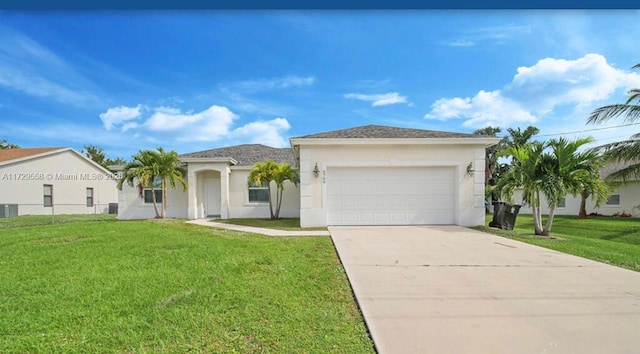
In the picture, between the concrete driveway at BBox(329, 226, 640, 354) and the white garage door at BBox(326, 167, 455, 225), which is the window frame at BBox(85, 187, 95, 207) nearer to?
the white garage door at BBox(326, 167, 455, 225)

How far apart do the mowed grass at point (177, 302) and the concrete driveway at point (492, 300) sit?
0.43 meters

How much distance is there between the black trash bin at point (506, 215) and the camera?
9.99m

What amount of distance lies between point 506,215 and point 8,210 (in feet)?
85.1

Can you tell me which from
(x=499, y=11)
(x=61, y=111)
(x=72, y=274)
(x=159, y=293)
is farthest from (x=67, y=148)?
(x=499, y=11)

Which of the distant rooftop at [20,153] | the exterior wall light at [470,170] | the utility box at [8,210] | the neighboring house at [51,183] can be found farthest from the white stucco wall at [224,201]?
the distant rooftop at [20,153]

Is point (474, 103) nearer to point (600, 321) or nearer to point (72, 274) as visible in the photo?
point (600, 321)

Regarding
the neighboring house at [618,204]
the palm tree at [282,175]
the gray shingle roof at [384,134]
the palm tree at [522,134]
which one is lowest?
the neighboring house at [618,204]

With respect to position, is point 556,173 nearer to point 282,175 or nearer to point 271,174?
point 282,175

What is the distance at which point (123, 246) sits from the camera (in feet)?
21.8

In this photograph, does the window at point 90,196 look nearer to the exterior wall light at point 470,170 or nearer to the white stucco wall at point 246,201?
the white stucco wall at point 246,201

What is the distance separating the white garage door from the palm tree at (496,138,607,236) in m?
2.38

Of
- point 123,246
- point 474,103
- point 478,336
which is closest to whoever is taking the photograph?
point 478,336

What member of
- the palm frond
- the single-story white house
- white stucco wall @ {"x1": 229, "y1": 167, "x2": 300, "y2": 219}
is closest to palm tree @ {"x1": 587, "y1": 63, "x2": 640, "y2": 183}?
the palm frond

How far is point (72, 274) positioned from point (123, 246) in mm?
2238
